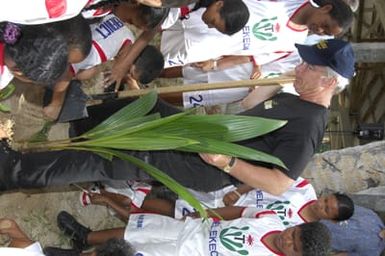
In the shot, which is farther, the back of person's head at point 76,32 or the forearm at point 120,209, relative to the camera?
the forearm at point 120,209

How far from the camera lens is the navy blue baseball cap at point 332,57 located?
274cm

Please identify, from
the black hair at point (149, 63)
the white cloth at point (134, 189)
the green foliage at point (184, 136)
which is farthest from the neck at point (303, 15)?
the white cloth at point (134, 189)

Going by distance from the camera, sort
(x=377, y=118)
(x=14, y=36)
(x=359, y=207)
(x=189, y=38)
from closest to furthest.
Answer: (x=14, y=36) < (x=189, y=38) < (x=359, y=207) < (x=377, y=118)

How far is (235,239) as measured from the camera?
303cm

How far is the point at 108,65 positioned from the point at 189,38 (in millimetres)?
A: 482

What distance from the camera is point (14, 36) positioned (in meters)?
2.01

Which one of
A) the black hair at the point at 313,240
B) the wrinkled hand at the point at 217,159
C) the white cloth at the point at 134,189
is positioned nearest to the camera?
the wrinkled hand at the point at 217,159

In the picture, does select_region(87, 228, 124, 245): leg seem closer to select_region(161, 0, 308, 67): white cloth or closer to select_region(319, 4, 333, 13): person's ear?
select_region(161, 0, 308, 67): white cloth

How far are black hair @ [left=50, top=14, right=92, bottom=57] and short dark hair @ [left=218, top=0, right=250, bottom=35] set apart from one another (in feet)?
3.03

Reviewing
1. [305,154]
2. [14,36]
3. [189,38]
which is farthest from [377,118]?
[14,36]

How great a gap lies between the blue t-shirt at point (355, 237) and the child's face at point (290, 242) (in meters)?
0.67

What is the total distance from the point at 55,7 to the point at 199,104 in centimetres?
194

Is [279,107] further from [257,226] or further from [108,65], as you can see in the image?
[108,65]

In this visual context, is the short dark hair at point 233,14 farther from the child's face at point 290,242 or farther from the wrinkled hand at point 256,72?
the child's face at point 290,242
